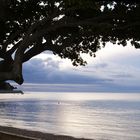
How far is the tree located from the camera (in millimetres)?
14031

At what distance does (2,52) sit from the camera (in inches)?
608

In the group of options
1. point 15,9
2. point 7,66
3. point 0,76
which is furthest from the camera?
point 15,9

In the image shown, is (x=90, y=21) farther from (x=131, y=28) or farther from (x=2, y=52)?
(x=2, y=52)

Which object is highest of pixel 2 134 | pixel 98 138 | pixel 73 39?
pixel 73 39

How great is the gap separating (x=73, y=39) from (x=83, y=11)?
3.30 ft

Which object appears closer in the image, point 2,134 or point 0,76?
point 2,134

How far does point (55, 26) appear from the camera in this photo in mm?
14516

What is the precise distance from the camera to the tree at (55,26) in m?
14.0

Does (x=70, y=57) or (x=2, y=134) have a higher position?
(x=70, y=57)

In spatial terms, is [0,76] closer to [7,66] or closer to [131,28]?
[7,66]

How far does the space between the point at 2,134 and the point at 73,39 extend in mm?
7300

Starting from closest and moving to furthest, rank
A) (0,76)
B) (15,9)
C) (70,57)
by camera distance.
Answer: (0,76) < (15,9) < (70,57)

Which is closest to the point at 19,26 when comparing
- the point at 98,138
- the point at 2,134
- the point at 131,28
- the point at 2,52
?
the point at 2,52

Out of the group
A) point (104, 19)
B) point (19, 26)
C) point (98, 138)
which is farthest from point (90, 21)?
point (98, 138)
